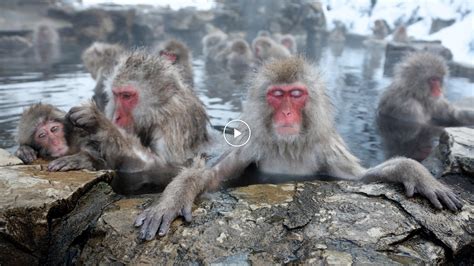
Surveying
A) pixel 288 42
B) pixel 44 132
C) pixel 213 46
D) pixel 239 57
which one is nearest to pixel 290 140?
pixel 44 132

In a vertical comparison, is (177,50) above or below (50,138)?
above

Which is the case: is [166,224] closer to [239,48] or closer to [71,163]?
[71,163]

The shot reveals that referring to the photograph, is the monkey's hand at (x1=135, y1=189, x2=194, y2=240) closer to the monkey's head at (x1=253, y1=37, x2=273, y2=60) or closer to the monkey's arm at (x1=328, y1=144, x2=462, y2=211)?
the monkey's arm at (x1=328, y1=144, x2=462, y2=211)

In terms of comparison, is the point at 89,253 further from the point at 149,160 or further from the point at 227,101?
the point at 227,101

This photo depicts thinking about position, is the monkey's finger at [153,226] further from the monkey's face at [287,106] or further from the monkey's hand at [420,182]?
the monkey's hand at [420,182]

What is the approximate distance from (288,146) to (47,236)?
73.4 inches

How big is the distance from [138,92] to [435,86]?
4.77m

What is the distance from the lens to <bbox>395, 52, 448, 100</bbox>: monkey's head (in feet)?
23.4

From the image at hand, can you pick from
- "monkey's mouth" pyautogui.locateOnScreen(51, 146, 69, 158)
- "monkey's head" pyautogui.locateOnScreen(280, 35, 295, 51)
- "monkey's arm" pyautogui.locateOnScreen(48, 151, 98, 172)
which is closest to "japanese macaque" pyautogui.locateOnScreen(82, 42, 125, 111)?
"monkey's mouth" pyautogui.locateOnScreen(51, 146, 69, 158)

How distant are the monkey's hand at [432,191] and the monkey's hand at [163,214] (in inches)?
53.8

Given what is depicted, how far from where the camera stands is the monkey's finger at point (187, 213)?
280 cm

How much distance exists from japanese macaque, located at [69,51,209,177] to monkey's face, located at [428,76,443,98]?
418 centimetres

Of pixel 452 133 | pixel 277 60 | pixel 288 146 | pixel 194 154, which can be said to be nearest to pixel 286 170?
pixel 288 146

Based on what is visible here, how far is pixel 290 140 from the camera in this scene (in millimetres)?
3525
